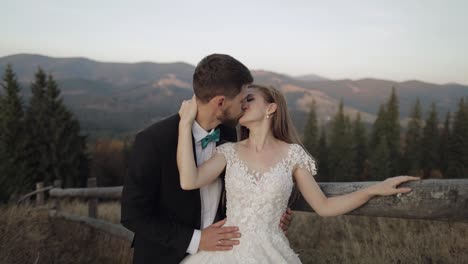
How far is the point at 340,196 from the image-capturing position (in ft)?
7.44

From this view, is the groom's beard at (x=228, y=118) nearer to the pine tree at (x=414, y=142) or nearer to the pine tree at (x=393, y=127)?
the pine tree at (x=414, y=142)

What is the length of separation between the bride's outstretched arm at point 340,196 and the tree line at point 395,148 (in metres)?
65.9

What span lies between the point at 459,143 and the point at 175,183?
2809 inches

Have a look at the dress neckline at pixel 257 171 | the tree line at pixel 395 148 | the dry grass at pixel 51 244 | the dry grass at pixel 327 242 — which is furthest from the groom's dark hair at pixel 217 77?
the tree line at pixel 395 148

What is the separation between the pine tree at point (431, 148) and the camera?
69062 mm

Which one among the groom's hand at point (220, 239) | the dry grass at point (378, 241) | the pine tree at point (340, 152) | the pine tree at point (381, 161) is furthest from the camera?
the pine tree at point (340, 152)

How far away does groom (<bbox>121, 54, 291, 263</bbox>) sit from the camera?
2.22m

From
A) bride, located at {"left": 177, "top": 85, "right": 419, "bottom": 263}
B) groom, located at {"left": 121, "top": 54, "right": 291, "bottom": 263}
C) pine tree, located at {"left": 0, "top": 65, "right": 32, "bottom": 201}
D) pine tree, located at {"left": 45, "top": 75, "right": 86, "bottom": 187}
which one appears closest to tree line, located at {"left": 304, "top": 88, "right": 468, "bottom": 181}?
pine tree, located at {"left": 45, "top": 75, "right": 86, "bottom": 187}

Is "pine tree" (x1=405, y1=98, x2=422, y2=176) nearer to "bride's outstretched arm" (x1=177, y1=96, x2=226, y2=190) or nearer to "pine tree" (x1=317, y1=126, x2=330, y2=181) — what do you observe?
"pine tree" (x1=317, y1=126, x2=330, y2=181)

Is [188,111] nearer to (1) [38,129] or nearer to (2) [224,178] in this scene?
(2) [224,178]

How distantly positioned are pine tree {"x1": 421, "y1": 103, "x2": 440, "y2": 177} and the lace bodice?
73.4 metres

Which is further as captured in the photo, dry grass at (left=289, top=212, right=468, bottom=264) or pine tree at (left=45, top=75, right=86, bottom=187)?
pine tree at (left=45, top=75, right=86, bottom=187)

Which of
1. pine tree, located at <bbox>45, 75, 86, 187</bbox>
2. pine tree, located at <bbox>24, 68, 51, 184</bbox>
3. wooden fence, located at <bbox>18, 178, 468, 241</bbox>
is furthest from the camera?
pine tree, located at <bbox>45, 75, 86, 187</bbox>

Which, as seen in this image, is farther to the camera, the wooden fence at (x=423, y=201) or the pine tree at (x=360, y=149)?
the pine tree at (x=360, y=149)
